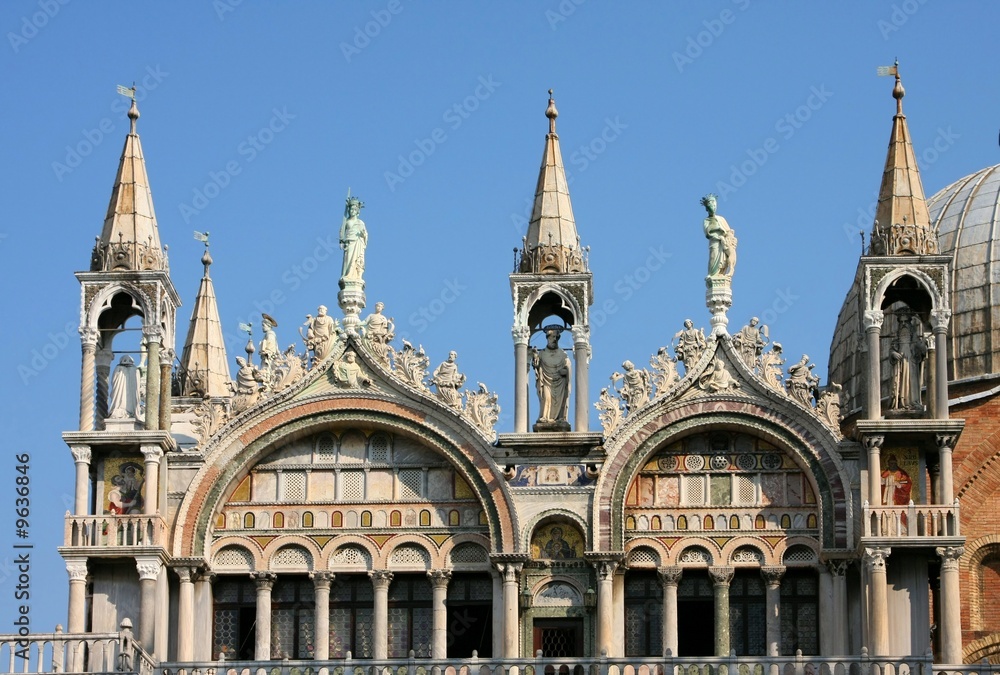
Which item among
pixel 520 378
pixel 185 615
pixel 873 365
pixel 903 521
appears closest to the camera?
pixel 903 521

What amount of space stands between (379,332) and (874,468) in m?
7.25

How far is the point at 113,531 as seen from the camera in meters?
39.9

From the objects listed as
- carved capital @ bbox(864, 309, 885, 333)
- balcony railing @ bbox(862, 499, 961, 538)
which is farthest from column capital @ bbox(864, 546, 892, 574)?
carved capital @ bbox(864, 309, 885, 333)

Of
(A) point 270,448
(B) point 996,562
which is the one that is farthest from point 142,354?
(B) point 996,562

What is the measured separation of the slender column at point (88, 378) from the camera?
40.6 metres

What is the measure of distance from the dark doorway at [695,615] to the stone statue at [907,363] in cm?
373

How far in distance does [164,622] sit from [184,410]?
7.51m

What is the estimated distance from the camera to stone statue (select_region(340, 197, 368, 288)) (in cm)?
4153

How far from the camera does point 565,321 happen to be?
4153 cm

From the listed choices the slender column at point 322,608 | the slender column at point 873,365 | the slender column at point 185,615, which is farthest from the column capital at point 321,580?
the slender column at point 873,365

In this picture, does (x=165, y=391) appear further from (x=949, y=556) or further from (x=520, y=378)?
(x=949, y=556)

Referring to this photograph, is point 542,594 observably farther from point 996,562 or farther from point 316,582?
point 996,562

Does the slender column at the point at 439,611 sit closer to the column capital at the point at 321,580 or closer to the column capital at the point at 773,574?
the column capital at the point at 321,580

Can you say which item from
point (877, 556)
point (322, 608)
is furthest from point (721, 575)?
point (322, 608)
